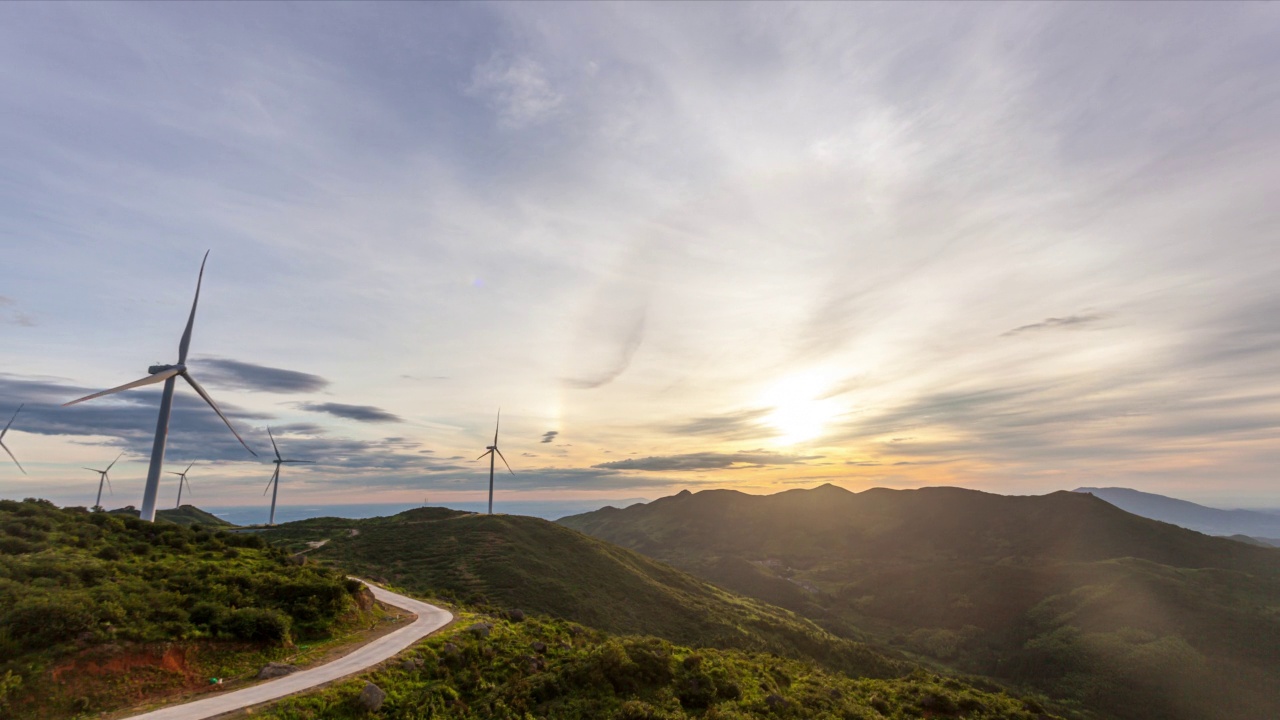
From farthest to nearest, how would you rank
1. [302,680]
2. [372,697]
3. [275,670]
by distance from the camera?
[275,670] → [302,680] → [372,697]

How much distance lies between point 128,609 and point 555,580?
67.9 metres

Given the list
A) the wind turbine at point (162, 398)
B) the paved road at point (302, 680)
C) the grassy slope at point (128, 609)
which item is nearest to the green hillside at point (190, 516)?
the wind turbine at point (162, 398)

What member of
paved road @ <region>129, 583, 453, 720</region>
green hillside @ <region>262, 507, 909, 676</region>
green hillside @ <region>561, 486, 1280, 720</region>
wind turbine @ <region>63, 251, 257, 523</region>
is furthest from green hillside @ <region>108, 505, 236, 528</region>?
green hillside @ <region>561, 486, 1280, 720</region>

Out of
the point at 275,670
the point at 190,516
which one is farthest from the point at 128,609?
the point at 190,516

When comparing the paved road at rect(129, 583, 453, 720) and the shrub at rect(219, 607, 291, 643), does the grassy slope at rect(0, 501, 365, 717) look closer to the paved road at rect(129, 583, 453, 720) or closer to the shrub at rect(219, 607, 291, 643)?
the shrub at rect(219, 607, 291, 643)

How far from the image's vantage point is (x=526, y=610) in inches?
2931

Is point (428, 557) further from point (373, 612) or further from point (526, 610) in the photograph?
point (373, 612)

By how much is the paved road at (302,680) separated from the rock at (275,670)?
54 centimetres

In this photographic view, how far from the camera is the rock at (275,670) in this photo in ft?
97.8

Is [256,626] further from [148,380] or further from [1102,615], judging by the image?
[1102,615]

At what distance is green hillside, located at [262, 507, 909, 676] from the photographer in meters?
81.9

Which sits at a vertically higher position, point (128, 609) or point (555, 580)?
point (128, 609)

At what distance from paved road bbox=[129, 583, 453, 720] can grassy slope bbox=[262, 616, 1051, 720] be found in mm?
1654

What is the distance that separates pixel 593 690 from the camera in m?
35.3
